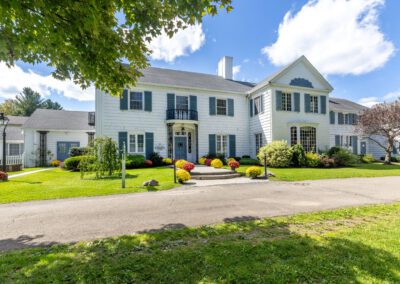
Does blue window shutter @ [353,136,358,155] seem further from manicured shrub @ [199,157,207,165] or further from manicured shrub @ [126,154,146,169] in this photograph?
manicured shrub @ [126,154,146,169]

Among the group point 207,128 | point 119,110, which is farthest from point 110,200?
point 207,128

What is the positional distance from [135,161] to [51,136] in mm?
11729

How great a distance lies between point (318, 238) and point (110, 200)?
564 cm

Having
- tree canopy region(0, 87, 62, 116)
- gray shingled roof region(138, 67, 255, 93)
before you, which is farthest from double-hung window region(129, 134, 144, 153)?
tree canopy region(0, 87, 62, 116)

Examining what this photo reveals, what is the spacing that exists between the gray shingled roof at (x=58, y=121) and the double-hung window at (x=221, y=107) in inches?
533

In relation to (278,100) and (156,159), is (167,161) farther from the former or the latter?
(278,100)

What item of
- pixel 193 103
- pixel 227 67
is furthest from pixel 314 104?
pixel 193 103

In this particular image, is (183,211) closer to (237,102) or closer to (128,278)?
(128,278)

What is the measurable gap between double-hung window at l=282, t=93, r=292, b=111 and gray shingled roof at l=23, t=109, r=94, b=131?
19.2 metres

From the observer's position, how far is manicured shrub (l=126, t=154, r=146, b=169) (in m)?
14.1

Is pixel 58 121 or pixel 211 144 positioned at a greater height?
pixel 58 121

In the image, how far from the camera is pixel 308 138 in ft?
58.5

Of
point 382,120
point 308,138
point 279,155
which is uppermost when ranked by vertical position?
point 382,120

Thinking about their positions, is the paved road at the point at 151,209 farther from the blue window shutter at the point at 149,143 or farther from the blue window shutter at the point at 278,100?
the blue window shutter at the point at 278,100
